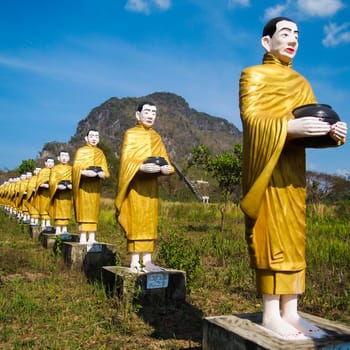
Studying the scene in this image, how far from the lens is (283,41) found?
3416 mm

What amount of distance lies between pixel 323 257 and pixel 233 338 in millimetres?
4711

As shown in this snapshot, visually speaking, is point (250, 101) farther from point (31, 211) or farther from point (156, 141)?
point (31, 211)

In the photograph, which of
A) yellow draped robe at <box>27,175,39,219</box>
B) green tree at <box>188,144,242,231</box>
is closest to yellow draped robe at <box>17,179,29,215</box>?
yellow draped robe at <box>27,175,39,219</box>

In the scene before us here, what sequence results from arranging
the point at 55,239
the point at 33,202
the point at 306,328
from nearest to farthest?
the point at 306,328, the point at 55,239, the point at 33,202

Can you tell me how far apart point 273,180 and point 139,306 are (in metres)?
2.51

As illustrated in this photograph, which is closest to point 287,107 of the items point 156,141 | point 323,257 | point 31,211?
point 156,141

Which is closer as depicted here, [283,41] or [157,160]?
[283,41]

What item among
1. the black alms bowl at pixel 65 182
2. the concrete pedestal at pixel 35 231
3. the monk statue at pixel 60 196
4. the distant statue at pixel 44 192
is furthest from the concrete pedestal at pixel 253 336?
the concrete pedestal at pixel 35 231

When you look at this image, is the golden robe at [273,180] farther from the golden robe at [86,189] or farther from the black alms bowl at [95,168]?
the golden robe at [86,189]

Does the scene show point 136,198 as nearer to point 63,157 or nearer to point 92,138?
point 92,138

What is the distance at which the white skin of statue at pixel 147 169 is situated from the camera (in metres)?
5.46

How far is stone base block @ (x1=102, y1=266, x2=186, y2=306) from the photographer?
5.48 meters

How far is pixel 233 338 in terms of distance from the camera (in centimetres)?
327

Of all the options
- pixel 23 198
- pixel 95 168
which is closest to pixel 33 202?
pixel 23 198
